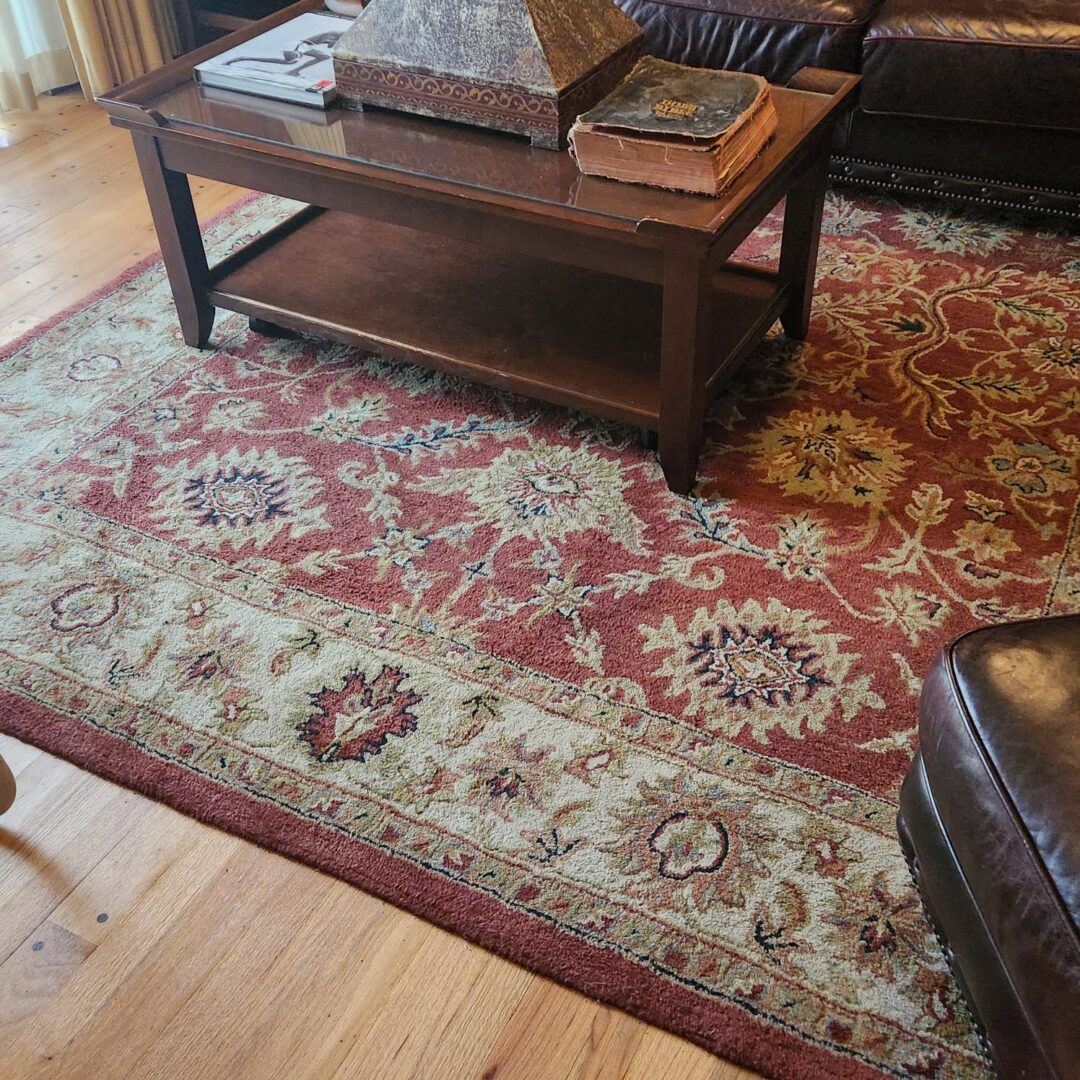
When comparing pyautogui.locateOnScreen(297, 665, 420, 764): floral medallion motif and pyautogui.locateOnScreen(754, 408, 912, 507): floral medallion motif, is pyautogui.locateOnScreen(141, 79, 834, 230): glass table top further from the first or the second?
pyautogui.locateOnScreen(297, 665, 420, 764): floral medallion motif

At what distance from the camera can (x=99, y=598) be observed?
5.49 feet

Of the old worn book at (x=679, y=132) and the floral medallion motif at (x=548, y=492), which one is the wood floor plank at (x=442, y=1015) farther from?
the old worn book at (x=679, y=132)

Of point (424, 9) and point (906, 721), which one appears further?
point (424, 9)

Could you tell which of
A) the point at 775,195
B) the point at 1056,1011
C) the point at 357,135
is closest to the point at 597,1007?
the point at 1056,1011

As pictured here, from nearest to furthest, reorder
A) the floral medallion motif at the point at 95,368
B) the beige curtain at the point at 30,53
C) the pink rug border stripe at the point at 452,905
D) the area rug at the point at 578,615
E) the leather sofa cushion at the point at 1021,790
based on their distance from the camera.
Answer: the leather sofa cushion at the point at 1021,790
the pink rug border stripe at the point at 452,905
the area rug at the point at 578,615
the floral medallion motif at the point at 95,368
the beige curtain at the point at 30,53

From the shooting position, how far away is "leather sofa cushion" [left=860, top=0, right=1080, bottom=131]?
2.18 meters

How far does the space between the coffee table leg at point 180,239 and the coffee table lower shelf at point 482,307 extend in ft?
0.13

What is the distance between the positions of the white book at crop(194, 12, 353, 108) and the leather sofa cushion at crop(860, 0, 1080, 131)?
1.06 meters

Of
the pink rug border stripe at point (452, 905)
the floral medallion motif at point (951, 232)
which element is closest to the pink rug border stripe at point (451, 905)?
the pink rug border stripe at point (452, 905)

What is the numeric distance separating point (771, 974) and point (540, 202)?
1.02m

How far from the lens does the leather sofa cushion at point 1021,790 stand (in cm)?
92

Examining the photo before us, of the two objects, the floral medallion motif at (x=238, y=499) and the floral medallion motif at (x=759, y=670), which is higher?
the floral medallion motif at (x=238, y=499)

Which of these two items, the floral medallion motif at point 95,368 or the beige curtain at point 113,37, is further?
the beige curtain at point 113,37

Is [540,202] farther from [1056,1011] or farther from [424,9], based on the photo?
[1056,1011]
